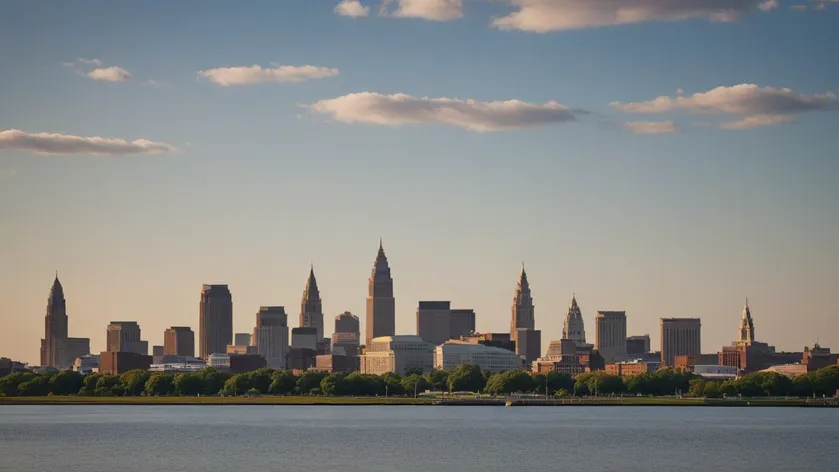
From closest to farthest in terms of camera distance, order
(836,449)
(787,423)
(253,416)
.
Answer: (836,449) < (787,423) < (253,416)

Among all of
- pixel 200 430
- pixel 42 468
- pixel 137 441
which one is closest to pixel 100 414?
pixel 200 430

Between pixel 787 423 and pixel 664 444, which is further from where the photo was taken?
pixel 787 423

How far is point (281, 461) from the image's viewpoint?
4572 inches

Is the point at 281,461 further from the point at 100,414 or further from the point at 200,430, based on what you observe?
the point at 100,414

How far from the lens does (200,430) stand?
6137 inches

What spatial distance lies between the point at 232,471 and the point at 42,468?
1196cm

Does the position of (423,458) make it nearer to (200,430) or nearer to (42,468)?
(42,468)

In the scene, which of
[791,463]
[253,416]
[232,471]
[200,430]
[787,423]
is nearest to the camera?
[232,471]

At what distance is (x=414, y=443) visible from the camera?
136m

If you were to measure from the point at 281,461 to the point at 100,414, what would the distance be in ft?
288

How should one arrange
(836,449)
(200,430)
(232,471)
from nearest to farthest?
(232,471), (836,449), (200,430)

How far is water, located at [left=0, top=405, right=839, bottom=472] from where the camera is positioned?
113688 mm

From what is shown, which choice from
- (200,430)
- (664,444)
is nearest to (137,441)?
(200,430)

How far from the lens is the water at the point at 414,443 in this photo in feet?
373
